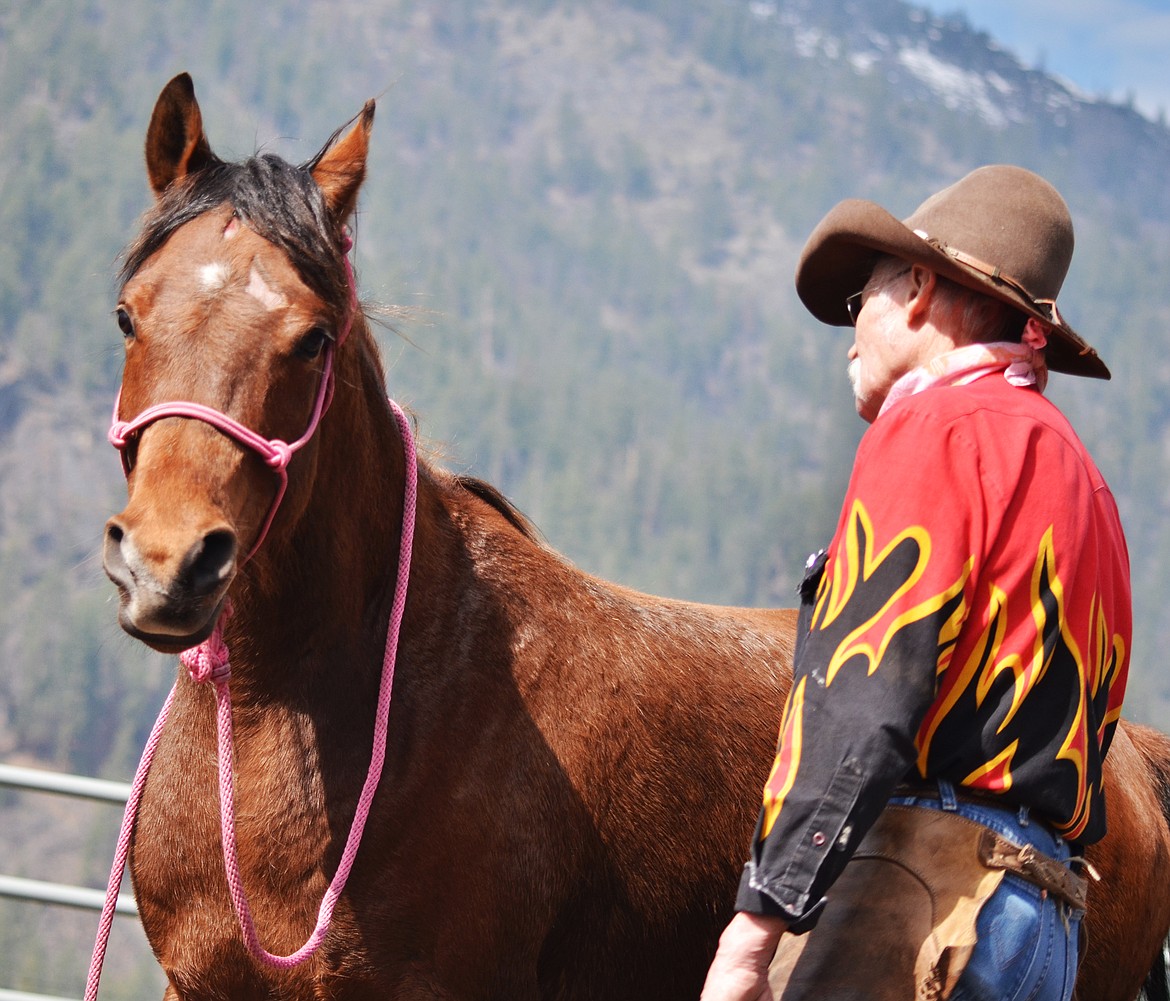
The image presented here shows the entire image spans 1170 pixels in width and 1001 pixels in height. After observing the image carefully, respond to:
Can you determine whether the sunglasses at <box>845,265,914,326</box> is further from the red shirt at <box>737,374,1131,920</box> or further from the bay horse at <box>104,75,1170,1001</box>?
the bay horse at <box>104,75,1170,1001</box>

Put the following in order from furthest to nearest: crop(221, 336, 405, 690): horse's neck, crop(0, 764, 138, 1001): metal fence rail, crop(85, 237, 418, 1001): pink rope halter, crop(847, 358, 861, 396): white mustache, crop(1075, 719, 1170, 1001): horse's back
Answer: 1. crop(0, 764, 138, 1001): metal fence rail
2. crop(1075, 719, 1170, 1001): horse's back
3. crop(221, 336, 405, 690): horse's neck
4. crop(847, 358, 861, 396): white mustache
5. crop(85, 237, 418, 1001): pink rope halter

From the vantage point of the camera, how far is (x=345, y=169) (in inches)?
123

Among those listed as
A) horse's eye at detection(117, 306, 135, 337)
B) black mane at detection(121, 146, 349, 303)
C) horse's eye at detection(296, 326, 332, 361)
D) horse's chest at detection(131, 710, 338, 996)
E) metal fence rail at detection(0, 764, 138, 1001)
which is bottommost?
metal fence rail at detection(0, 764, 138, 1001)

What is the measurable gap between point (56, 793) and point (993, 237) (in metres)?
4.58

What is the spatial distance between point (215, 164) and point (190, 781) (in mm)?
1419

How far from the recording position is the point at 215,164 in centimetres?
308

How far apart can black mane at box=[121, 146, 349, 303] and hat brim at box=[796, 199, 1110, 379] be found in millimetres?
1043

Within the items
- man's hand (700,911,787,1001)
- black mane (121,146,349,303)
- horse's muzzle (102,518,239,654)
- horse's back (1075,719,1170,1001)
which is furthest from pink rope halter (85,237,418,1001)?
horse's back (1075,719,1170,1001)

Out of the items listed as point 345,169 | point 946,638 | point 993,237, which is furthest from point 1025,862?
point 345,169

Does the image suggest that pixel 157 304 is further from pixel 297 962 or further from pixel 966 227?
pixel 966 227

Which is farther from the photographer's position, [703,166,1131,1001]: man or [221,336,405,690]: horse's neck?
[221,336,405,690]: horse's neck

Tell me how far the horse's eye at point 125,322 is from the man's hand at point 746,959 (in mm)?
1695

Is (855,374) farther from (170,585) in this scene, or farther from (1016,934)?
(170,585)

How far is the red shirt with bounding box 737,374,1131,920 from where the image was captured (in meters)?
2.21
